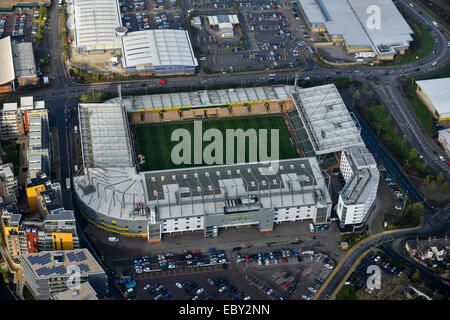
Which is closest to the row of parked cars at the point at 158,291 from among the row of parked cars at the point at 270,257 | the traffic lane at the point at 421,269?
the row of parked cars at the point at 270,257

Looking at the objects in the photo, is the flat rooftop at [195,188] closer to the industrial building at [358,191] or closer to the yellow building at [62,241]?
the industrial building at [358,191]

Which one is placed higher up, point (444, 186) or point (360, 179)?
point (360, 179)

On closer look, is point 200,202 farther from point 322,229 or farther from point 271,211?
point 322,229

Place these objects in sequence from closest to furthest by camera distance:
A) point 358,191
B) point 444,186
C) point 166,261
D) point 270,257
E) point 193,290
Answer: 1. point 193,290
2. point 166,261
3. point 270,257
4. point 358,191
5. point 444,186

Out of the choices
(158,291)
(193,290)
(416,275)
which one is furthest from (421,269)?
(158,291)

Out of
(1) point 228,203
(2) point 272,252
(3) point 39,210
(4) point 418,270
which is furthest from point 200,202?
(4) point 418,270

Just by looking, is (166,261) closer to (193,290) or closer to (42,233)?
(193,290)

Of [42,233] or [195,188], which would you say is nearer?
[42,233]
